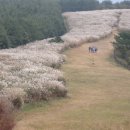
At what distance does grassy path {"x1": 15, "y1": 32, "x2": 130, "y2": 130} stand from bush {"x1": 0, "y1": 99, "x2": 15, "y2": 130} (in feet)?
2.48

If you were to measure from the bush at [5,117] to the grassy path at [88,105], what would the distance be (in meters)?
0.76

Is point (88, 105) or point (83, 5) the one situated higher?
point (88, 105)

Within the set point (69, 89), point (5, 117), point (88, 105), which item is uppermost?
point (5, 117)

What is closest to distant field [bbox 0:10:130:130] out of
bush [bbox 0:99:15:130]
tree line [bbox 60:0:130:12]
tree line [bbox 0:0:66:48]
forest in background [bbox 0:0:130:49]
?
bush [bbox 0:99:15:130]

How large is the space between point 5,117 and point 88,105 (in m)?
7.59

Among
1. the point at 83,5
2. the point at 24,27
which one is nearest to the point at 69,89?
the point at 24,27

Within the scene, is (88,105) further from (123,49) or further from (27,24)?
(27,24)

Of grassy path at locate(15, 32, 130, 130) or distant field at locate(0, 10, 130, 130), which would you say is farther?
distant field at locate(0, 10, 130, 130)

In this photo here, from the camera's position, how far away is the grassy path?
19328 millimetres

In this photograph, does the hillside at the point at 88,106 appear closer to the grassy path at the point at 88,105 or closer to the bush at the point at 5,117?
the grassy path at the point at 88,105

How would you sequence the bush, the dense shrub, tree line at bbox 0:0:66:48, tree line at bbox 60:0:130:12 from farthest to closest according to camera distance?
tree line at bbox 60:0:130:12, tree line at bbox 0:0:66:48, the dense shrub, the bush

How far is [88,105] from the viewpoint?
79.0 ft

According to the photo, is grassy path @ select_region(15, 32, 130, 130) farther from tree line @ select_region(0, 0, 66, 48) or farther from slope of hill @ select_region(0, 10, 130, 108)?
tree line @ select_region(0, 0, 66, 48)

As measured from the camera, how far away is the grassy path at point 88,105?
19.3 metres
